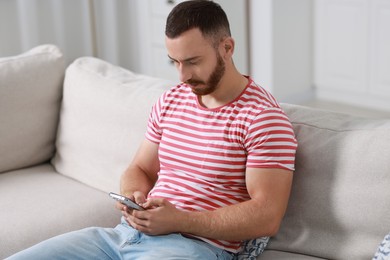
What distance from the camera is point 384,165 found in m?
1.73

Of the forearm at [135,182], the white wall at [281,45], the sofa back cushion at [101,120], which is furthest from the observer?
the white wall at [281,45]

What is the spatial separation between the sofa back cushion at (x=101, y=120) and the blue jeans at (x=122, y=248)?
56cm

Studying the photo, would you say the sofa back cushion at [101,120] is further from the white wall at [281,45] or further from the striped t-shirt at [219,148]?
the white wall at [281,45]

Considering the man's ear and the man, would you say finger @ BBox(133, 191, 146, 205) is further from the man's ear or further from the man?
the man's ear

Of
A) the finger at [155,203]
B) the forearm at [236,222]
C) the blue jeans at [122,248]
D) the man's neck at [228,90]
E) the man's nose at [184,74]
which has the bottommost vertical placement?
the blue jeans at [122,248]

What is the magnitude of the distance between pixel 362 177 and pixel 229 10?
2.77 metres

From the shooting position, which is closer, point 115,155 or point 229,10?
point 115,155

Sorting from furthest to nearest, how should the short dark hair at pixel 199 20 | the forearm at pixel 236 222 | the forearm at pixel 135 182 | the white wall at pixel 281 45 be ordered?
the white wall at pixel 281 45, the forearm at pixel 135 182, the short dark hair at pixel 199 20, the forearm at pixel 236 222

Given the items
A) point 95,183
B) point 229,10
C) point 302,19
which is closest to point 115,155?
point 95,183

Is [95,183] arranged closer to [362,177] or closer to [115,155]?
[115,155]

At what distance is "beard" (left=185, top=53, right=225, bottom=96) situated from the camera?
1858 mm

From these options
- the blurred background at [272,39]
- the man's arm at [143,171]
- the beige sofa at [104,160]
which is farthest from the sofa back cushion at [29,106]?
the blurred background at [272,39]

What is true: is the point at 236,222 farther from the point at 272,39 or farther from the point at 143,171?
the point at 272,39

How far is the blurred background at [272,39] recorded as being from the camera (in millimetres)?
4340
